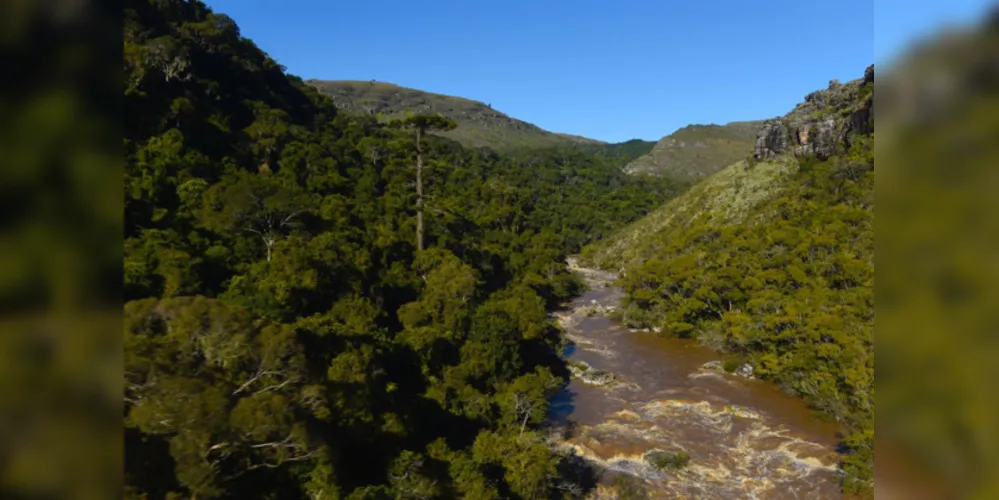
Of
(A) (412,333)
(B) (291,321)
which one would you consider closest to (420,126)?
(A) (412,333)

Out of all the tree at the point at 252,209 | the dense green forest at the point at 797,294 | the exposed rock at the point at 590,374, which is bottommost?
the exposed rock at the point at 590,374

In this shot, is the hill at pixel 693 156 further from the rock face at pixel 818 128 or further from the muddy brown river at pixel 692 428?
the muddy brown river at pixel 692 428

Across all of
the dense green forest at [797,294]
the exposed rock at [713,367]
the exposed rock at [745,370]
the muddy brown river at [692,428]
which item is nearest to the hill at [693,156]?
the dense green forest at [797,294]

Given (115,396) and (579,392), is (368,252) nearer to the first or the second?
(579,392)

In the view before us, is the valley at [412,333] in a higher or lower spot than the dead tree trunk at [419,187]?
lower

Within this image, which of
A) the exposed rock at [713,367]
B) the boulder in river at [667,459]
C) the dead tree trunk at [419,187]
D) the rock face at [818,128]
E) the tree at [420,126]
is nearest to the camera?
the boulder in river at [667,459]

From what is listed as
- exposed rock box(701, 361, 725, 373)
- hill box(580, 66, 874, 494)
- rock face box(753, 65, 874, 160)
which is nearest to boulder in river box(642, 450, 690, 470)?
hill box(580, 66, 874, 494)

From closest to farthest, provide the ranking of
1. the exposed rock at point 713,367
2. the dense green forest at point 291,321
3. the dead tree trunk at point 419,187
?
the dense green forest at point 291,321, the dead tree trunk at point 419,187, the exposed rock at point 713,367

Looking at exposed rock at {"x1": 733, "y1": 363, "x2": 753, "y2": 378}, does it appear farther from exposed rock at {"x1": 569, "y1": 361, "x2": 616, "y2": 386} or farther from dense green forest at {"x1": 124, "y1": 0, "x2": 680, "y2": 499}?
dense green forest at {"x1": 124, "y1": 0, "x2": 680, "y2": 499}

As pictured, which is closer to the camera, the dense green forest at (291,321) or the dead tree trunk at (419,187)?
the dense green forest at (291,321)
